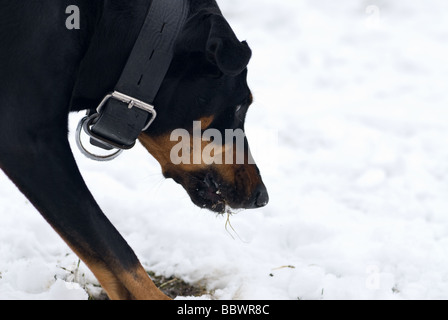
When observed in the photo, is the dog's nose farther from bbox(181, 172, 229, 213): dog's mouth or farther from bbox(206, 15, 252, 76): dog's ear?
bbox(206, 15, 252, 76): dog's ear

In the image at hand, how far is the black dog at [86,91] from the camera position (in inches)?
88.7

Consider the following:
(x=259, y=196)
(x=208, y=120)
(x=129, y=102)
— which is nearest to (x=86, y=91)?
(x=129, y=102)

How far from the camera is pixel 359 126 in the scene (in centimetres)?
574

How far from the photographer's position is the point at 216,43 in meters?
2.48

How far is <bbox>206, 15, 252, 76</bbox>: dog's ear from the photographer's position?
247 cm

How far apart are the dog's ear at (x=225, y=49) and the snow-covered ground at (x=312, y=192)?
126cm

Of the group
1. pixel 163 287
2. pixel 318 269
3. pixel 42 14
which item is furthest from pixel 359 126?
pixel 42 14

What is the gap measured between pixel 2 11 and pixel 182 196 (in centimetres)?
223

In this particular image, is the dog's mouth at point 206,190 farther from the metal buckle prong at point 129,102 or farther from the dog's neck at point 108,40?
the dog's neck at point 108,40

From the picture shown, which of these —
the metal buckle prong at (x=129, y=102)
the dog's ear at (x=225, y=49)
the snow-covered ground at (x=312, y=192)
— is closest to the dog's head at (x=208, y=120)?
the dog's ear at (x=225, y=49)

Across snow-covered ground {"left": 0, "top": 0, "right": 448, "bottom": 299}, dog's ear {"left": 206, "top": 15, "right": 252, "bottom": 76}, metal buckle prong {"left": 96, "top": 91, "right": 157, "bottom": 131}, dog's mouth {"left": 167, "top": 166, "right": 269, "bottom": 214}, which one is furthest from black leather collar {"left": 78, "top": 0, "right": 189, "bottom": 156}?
snow-covered ground {"left": 0, "top": 0, "right": 448, "bottom": 299}

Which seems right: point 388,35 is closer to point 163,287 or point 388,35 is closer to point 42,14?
point 163,287

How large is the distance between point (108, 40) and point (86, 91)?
0.79 ft

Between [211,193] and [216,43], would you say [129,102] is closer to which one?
[216,43]
